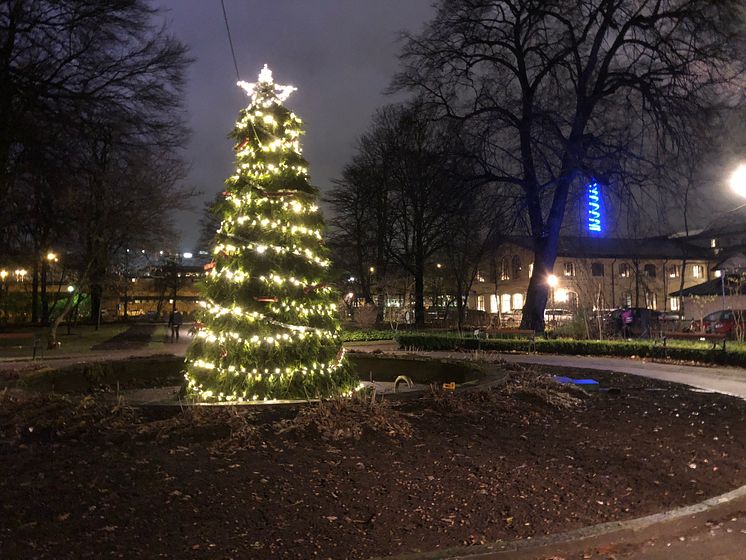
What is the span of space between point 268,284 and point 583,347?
51.1 ft

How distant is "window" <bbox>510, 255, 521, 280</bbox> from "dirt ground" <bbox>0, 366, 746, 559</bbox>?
57.5m

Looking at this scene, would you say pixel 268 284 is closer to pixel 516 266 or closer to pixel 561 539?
pixel 561 539

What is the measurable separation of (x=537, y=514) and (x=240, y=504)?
2.39m

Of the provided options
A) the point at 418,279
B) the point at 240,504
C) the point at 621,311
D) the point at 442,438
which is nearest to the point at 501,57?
the point at 621,311

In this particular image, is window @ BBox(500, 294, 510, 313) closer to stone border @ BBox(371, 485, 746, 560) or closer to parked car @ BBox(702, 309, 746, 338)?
parked car @ BBox(702, 309, 746, 338)

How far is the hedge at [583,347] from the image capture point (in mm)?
18734

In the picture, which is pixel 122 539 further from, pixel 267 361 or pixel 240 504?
pixel 267 361

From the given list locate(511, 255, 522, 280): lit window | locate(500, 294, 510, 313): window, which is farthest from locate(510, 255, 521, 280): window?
locate(500, 294, 510, 313): window

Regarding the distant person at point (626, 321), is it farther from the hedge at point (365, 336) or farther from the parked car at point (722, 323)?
the hedge at point (365, 336)

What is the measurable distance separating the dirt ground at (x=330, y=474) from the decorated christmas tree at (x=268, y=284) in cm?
151

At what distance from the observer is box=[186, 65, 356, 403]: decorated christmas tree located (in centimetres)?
895

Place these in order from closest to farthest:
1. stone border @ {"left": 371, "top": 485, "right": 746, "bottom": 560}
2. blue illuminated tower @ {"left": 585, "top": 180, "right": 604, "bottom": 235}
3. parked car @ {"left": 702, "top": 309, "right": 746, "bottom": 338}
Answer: stone border @ {"left": 371, "top": 485, "right": 746, "bottom": 560}, parked car @ {"left": 702, "top": 309, "right": 746, "bottom": 338}, blue illuminated tower @ {"left": 585, "top": 180, "right": 604, "bottom": 235}

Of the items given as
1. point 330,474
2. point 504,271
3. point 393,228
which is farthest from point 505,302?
point 330,474

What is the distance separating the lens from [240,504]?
5137mm
